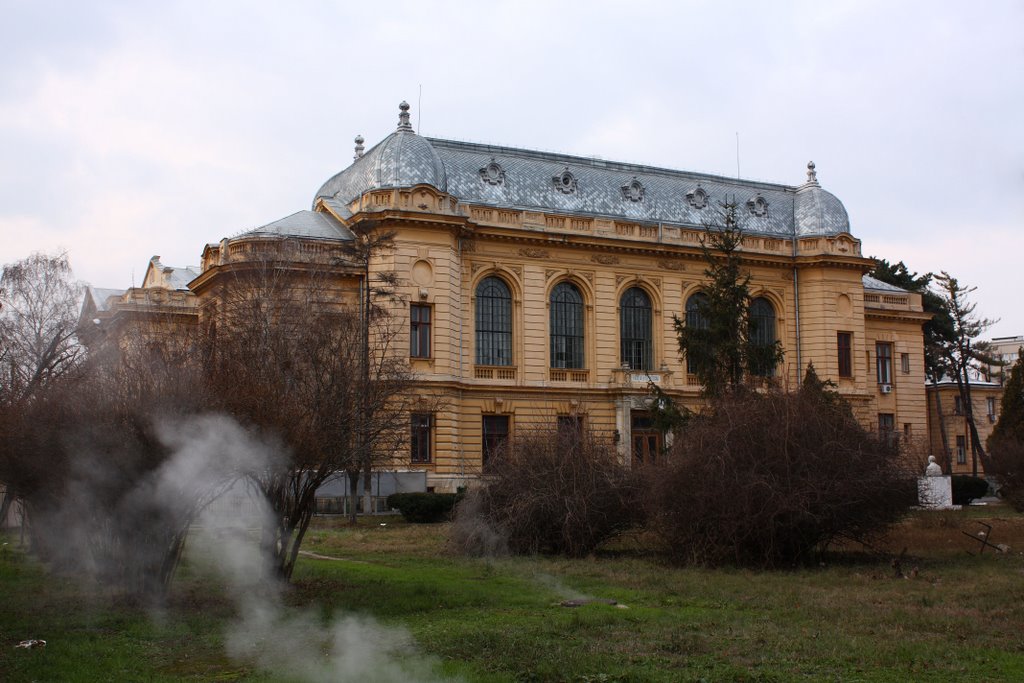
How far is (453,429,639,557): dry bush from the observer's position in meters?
19.7

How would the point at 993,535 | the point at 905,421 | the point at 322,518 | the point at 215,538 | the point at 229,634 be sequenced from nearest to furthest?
the point at 229,634 → the point at 215,538 → the point at 993,535 → the point at 322,518 → the point at 905,421

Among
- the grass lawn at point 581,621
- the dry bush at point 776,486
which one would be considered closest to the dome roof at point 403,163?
the grass lawn at point 581,621

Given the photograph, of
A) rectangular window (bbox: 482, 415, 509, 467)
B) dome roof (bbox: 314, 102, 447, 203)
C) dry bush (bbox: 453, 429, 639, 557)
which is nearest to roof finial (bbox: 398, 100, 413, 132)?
dome roof (bbox: 314, 102, 447, 203)

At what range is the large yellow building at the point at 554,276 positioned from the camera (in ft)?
122

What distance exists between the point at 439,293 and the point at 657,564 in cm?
2025

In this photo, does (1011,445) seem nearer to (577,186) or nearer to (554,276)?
(554,276)

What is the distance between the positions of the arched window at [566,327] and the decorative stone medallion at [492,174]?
4.84 metres

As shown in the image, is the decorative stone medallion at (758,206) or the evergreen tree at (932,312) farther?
the evergreen tree at (932,312)

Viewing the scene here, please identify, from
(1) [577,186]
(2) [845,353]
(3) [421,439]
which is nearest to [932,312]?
(2) [845,353]

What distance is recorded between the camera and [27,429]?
12.8m

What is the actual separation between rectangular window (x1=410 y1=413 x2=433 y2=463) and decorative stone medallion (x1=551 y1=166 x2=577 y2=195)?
11.8m

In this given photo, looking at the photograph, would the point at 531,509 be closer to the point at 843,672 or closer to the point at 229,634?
the point at 229,634

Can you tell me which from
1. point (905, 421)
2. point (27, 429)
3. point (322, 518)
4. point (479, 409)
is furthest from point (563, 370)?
point (27, 429)

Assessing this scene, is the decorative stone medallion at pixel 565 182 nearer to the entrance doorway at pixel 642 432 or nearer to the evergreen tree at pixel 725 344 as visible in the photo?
the entrance doorway at pixel 642 432
